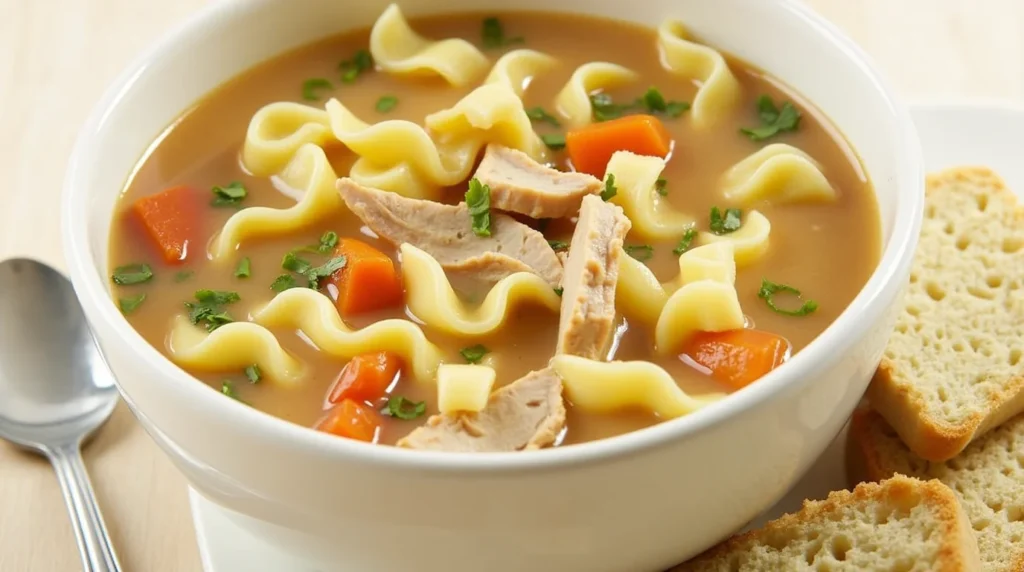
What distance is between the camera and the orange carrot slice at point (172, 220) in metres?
3.82

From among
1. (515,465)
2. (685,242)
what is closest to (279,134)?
(685,242)

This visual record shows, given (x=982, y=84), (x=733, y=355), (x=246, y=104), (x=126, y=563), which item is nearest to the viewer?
(x=733, y=355)

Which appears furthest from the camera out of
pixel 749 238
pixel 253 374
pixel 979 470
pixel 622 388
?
pixel 979 470

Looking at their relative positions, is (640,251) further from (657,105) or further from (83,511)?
(83,511)

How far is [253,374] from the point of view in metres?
3.44

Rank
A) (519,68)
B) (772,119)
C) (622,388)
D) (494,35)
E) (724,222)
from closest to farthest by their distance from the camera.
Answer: (622,388) → (724,222) → (772,119) → (519,68) → (494,35)

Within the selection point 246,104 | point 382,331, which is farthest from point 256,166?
point 382,331

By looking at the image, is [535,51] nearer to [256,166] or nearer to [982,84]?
[256,166]

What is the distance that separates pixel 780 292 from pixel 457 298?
93 cm

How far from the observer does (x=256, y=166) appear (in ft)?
13.6

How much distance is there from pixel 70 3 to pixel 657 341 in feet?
14.3

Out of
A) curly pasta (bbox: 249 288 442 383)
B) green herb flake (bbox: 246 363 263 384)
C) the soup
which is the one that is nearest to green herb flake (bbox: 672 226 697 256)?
the soup

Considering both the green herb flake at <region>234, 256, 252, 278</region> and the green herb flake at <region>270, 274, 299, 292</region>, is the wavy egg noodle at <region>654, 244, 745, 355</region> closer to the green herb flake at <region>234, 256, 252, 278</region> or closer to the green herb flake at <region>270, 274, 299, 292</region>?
the green herb flake at <region>270, 274, 299, 292</region>

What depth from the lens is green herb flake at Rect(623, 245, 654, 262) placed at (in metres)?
3.74
